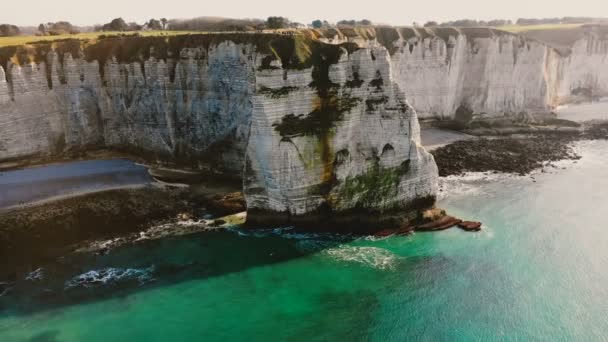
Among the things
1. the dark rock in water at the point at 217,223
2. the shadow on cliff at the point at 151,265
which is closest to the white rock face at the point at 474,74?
the dark rock in water at the point at 217,223

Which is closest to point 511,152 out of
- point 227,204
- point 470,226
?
point 470,226

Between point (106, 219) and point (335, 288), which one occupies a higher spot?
point (106, 219)

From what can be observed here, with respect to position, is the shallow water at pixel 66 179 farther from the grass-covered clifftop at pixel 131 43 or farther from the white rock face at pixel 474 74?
the white rock face at pixel 474 74

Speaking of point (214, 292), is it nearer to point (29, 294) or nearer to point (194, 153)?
point (29, 294)

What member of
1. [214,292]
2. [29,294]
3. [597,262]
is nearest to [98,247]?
[29,294]

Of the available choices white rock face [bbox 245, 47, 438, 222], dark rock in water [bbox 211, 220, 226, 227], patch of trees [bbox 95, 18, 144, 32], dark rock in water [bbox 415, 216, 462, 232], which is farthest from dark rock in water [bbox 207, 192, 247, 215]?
patch of trees [bbox 95, 18, 144, 32]

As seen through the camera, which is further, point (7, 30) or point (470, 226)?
point (7, 30)

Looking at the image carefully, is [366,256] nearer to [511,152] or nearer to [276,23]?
[511,152]
